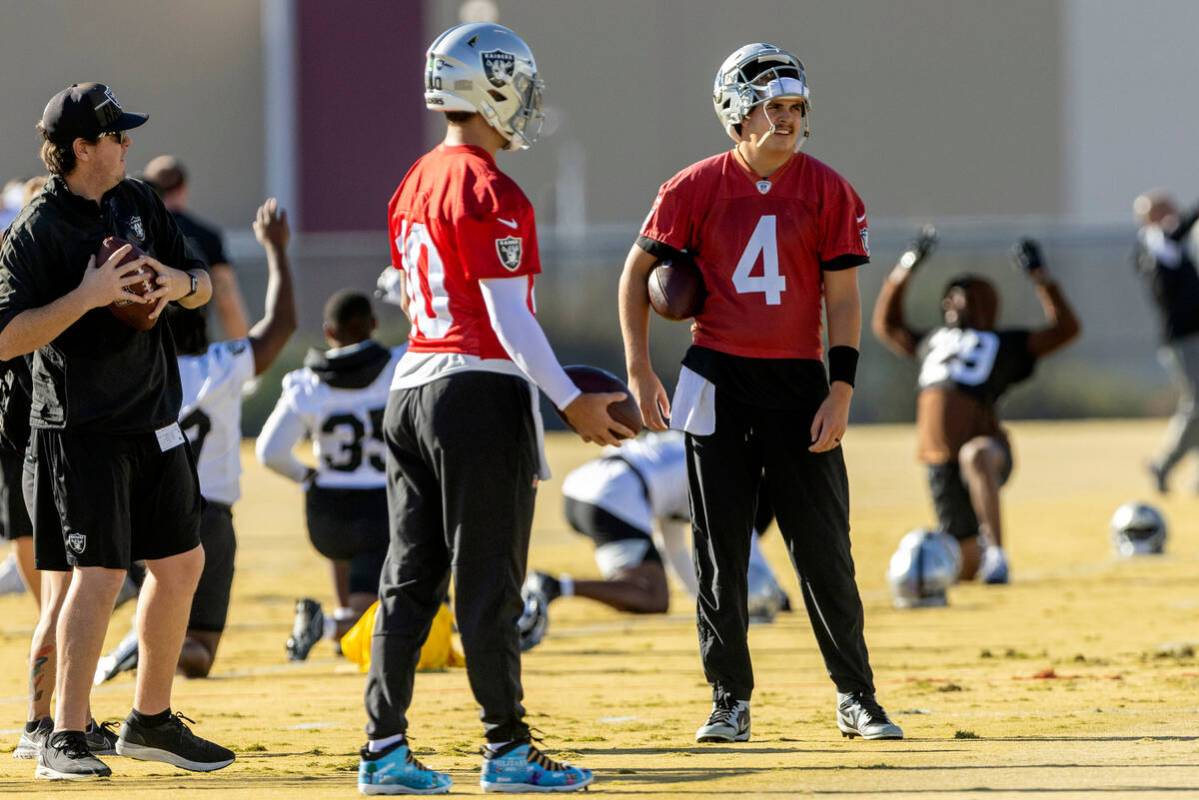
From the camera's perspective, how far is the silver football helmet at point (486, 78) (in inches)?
239

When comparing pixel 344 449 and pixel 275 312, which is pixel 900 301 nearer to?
pixel 344 449

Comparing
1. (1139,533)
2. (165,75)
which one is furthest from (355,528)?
(165,75)

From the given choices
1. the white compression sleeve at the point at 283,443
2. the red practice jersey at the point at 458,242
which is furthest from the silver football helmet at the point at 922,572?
the red practice jersey at the point at 458,242

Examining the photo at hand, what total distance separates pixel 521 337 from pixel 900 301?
278 inches

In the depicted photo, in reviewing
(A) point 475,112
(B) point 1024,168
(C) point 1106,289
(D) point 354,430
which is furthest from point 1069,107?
(A) point 475,112

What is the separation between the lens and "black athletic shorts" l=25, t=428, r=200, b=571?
6312 mm

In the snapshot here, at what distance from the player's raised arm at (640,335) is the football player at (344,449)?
119 inches

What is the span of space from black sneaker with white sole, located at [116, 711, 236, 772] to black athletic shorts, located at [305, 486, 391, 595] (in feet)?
10.4

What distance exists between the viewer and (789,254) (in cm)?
697

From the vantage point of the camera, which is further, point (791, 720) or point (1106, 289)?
point (1106, 289)

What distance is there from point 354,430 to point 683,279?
3.29 meters

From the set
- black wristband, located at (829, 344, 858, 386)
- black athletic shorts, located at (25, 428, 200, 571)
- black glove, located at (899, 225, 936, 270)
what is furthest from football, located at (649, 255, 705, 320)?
black glove, located at (899, 225, 936, 270)

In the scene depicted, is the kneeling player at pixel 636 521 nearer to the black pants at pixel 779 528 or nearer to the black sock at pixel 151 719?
the black pants at pixel 779 528

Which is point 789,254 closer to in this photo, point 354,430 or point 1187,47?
point 354,430
